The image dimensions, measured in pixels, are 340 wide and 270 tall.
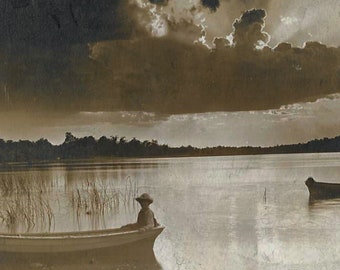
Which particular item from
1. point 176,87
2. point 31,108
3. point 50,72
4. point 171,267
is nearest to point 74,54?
point 50,72

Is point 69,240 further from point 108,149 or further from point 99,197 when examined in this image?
point 108,149

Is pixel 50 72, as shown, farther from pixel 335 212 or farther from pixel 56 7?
pixel 335 212

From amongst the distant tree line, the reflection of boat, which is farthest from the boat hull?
the distant tree line

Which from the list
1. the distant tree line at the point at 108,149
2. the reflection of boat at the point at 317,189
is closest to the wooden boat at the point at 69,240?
the distant tree line at the point at 108,149

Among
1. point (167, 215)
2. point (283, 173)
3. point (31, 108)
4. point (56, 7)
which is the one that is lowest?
point (167, 215)

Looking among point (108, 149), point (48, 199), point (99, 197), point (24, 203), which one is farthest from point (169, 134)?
point (24, 203)

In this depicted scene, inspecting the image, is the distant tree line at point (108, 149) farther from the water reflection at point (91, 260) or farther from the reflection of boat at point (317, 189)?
the water reflection at point (91, 260)
